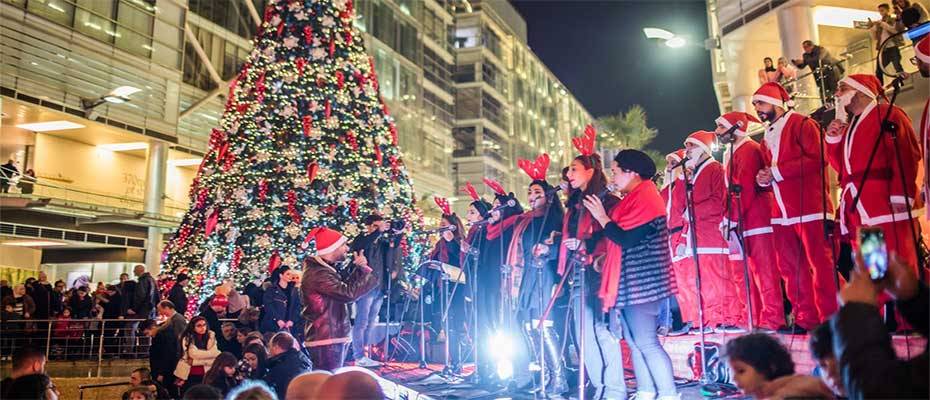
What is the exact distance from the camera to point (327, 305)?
5.80 m

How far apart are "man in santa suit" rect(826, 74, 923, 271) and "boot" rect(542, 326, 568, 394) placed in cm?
245

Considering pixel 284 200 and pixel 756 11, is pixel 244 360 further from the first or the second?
pixel 756 11

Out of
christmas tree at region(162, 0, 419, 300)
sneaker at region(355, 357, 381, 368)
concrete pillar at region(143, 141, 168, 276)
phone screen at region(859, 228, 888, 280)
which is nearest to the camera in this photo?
phone screen at region(859, 228, 888, 280)

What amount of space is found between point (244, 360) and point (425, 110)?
3352 cm

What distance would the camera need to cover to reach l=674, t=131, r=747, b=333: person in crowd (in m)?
6.07

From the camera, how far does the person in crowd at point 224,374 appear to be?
6.71m

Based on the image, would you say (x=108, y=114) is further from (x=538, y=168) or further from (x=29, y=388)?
(x=538, y=168)

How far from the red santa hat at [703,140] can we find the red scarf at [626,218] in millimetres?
1873

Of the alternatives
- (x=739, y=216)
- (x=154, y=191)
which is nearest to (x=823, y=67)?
(x=739, y=216)

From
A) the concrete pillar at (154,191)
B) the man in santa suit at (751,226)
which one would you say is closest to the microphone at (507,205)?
the man in santa suit at (751,226)

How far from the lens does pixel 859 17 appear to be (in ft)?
53.2

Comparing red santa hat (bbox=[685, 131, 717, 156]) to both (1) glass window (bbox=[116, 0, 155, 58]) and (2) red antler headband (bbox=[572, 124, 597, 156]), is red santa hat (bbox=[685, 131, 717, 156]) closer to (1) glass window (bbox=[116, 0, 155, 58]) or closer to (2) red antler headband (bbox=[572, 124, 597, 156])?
(2) red antler headband (bbox=[572, 124, 597, 156])

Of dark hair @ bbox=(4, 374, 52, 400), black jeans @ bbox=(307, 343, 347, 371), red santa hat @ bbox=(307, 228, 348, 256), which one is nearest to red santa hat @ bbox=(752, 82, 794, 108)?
red santa hat @ bbox=(307, 228, 348, 256)

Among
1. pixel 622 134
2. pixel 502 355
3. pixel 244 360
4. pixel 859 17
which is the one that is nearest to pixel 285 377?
pixel 244 360
